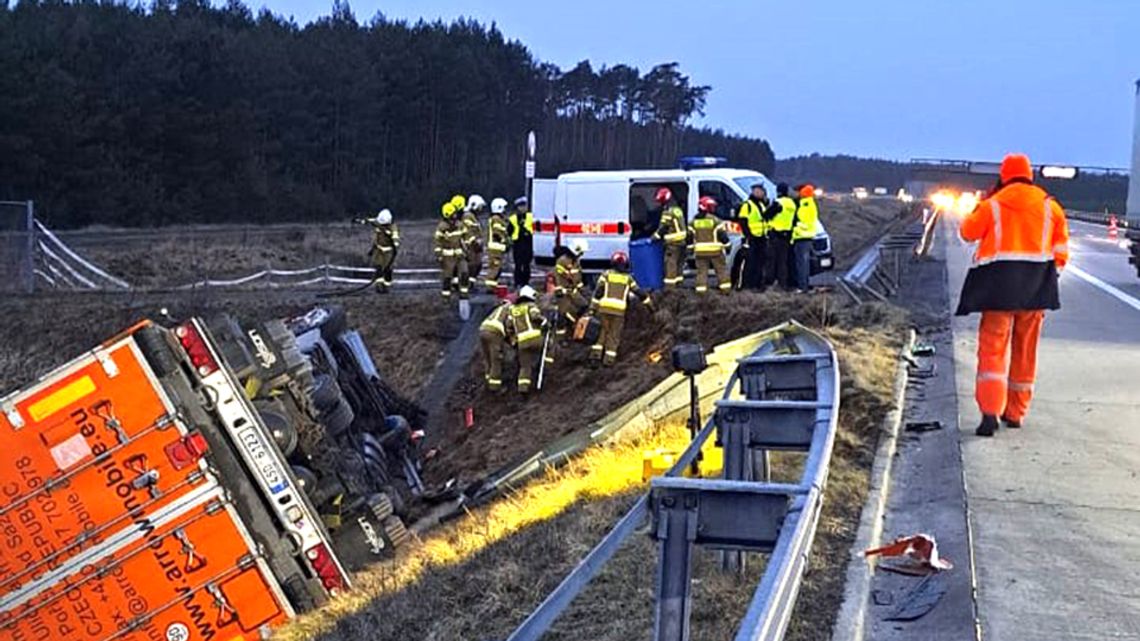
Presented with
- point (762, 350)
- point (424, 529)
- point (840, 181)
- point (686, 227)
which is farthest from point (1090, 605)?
point (840, 181)

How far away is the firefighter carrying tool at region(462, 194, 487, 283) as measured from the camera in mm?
17969

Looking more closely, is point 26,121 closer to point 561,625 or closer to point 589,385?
point 589,385

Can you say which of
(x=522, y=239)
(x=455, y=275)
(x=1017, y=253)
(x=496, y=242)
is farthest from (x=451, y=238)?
(x=1017, y=253)

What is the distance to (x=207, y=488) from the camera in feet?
28.2

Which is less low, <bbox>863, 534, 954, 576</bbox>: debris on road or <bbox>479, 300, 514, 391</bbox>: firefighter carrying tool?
<bbox>863, 534, 954, 576</bbox>: debris on road

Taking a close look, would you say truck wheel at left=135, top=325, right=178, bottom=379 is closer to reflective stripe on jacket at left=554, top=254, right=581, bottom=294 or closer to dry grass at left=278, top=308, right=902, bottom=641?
dry grass at left=278, top=308, right=902, bottom=641

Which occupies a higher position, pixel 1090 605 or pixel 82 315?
pixel 1090 605

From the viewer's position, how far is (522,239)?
18.5 m

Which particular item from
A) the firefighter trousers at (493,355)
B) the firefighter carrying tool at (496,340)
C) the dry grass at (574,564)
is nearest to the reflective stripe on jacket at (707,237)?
the firefighter carrying tool at (496,340)

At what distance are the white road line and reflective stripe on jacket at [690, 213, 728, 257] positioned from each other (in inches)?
215

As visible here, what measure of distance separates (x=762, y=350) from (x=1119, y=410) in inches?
121

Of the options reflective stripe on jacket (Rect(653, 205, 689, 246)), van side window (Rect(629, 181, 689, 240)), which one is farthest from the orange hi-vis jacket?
van side window (Rect(629, 181, 689, 240))

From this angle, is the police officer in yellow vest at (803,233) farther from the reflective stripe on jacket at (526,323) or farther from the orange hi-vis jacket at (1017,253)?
the orange hi-vis jacket at (1017,253)

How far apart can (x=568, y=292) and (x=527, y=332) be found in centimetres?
103
